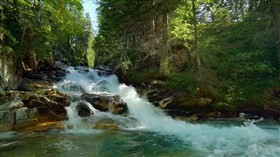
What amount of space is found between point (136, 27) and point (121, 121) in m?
8.81

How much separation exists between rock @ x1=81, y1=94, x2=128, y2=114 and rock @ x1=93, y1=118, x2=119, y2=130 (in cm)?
144

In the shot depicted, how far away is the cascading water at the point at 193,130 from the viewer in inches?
329

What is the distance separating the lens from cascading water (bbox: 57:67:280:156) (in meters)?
8.35

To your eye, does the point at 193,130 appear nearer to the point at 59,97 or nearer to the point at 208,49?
the point at 59,97

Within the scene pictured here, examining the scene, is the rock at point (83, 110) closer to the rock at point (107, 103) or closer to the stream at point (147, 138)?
the stream at point (147, 138)

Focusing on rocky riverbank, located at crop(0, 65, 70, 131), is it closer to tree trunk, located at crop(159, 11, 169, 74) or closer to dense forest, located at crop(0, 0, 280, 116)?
dense forest, located at crop(0, 0, 280, 116)

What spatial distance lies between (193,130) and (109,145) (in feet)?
13.0

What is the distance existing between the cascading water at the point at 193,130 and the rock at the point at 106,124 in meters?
0.34

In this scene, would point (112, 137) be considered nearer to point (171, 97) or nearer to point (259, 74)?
point (171, 97)

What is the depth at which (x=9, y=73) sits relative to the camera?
1598 cm

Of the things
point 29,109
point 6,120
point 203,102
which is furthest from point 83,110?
point 203,102

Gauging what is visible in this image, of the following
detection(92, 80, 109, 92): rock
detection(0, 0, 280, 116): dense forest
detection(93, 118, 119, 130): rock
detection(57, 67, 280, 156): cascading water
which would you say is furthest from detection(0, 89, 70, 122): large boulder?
detection(92, 80, 109, 92): rock

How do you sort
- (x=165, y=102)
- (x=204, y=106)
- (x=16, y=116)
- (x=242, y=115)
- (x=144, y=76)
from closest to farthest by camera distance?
(x=16, y=116), (x=242, y=115), (x=204, y=106), (x=165, y=102), (x=144, y=76)

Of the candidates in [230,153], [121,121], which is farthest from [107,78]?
[230,153]
